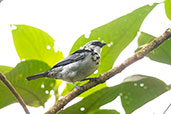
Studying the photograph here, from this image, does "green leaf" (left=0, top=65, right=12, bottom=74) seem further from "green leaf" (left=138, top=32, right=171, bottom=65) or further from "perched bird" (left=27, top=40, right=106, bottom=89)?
"green leaf" (left=138, top=32, right=171, bottom=65)

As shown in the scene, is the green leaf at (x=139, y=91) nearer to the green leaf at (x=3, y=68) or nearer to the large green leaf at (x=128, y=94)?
the large green leaf at (x=128, y=94)

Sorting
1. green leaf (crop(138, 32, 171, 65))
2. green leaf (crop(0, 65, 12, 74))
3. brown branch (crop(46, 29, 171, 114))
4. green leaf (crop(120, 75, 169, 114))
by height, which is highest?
green leaf (crop(0, 65, 12, 74))

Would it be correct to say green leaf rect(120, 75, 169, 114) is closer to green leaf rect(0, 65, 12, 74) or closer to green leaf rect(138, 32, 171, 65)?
green leaf rect(138, 32, 171, 65)

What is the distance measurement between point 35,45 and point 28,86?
48 mm

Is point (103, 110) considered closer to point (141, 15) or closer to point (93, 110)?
point (93, 110)

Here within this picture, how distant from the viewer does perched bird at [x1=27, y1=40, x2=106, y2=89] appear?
12.3 inches

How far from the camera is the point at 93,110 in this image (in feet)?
0.92

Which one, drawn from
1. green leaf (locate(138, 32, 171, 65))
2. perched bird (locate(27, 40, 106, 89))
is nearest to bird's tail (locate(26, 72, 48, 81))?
perched bird (locate(27, 40, 106, 89))

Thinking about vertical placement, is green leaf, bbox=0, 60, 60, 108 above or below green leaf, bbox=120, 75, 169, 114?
above

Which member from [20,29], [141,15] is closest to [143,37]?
[141,15]

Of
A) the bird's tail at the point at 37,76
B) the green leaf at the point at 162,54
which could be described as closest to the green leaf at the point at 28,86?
the bird's tail at the point at 37,76

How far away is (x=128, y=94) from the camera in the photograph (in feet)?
0.90

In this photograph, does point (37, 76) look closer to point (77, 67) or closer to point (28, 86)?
point (28, 86)

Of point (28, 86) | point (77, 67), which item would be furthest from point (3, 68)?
point (77, 67)
